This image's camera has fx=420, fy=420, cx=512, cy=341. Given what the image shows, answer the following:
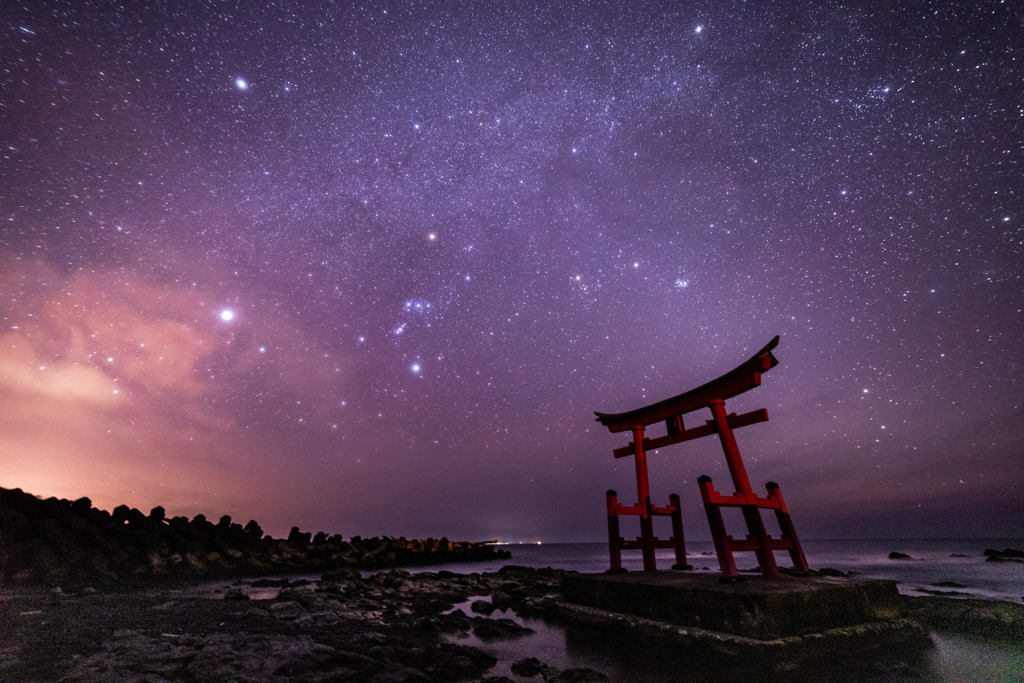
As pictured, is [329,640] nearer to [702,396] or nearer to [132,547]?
[702,396]

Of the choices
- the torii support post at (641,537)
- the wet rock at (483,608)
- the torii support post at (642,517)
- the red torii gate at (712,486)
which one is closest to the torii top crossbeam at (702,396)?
the red torii gate at (712,486)

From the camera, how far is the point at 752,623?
5.96m

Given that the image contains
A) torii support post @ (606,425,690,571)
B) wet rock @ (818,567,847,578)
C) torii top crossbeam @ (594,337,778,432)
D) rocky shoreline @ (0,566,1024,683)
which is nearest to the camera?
rocky shoreline @ (0,566,1024,683)

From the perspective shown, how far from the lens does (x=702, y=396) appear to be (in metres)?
9.23

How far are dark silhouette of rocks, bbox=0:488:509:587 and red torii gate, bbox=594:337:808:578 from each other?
1605 cm

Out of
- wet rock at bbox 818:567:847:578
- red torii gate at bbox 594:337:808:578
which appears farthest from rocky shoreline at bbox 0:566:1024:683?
red torii gate at bbox 594:337:808:578

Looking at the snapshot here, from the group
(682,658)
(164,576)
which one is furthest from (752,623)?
(164,576)

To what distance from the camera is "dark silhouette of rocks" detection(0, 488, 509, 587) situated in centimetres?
1216

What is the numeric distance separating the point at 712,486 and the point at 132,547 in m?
19.7

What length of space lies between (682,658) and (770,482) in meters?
4.34

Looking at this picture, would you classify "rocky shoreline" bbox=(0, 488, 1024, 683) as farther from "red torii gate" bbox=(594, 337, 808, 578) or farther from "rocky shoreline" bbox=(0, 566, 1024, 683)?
"red torii gate" bbox=(594, 337, 808, 578)

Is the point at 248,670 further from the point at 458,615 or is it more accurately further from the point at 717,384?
the point at 717,384

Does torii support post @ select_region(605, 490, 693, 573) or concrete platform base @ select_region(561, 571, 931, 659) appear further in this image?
torii support post @ select_region(605, 490, 693, 573)

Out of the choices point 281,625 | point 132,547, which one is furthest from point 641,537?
point 132,547
